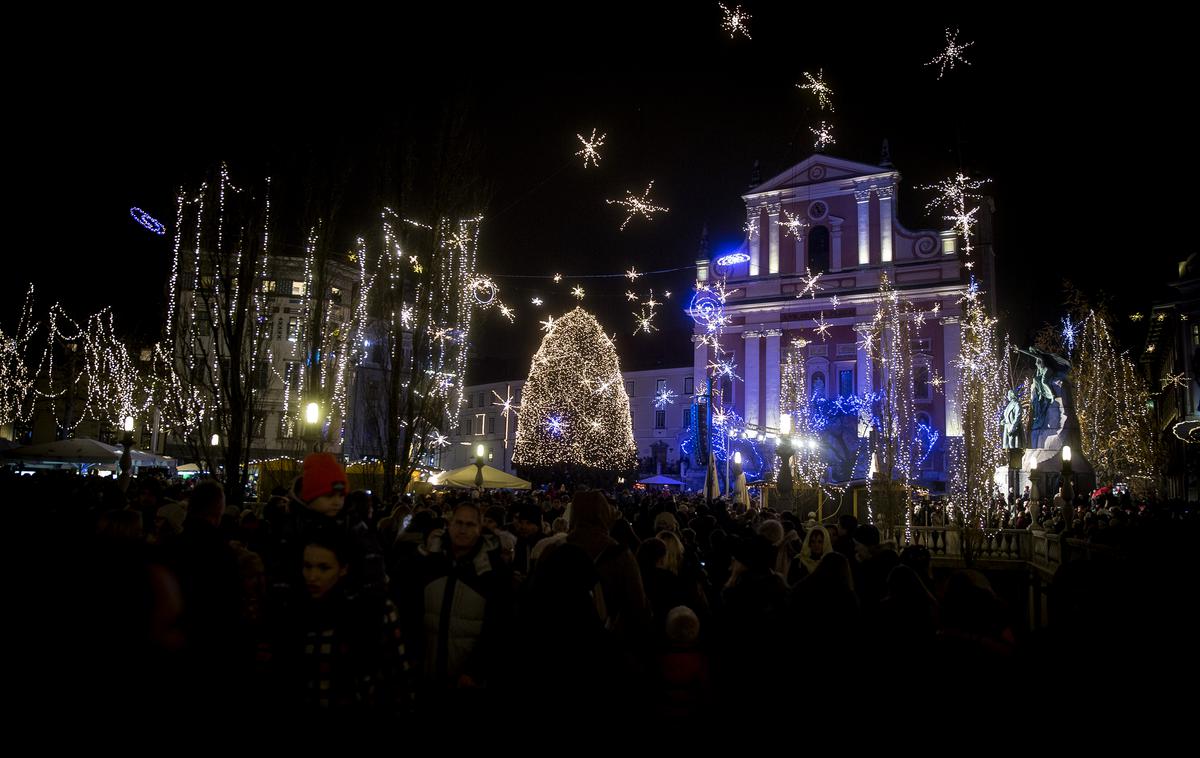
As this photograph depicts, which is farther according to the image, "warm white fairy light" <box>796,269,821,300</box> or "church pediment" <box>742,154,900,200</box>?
"warm white fairy light" <box>796,269,821,300</box>

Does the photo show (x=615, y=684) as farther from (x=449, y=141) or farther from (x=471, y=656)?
(x=449, y=141)

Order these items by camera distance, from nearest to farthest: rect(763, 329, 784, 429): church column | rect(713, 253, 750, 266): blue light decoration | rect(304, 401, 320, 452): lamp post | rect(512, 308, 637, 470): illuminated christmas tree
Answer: rect(304, 401, 320, 452): lamp post, rect(763, 329, 784, 429): church column, rect(512, 308, 637, 470): illuminated christmas tree, rect(713, 253, 750, 266): blue light decoration

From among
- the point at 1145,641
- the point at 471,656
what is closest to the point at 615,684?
the point at 471,656

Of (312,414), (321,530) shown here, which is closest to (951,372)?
(312,414)

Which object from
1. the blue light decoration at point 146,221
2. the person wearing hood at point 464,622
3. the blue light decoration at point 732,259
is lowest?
the person wearing hood at point 464,622

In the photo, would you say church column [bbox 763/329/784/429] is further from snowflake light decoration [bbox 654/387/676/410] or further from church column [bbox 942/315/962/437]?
snowflake light decoration [bbox 654/387/676/410]

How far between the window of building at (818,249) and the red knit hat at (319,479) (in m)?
41.2

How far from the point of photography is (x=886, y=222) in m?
41.7

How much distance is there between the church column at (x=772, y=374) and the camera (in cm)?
4253

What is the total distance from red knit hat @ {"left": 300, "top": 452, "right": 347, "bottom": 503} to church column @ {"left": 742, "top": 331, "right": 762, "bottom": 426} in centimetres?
3931

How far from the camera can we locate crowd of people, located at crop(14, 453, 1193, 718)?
329 centimetres

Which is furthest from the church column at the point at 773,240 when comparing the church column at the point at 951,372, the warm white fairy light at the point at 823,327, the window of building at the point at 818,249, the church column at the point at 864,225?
the church column at the point at 951,372

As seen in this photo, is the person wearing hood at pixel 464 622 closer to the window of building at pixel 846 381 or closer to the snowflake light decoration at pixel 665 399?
the window of building at pixel 846 381

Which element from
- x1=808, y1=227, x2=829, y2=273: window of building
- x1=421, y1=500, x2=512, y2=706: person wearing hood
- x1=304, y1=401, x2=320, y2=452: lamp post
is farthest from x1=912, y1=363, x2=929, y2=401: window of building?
x1=421, y1=500, x2=512, y2=706: person wearing hood
